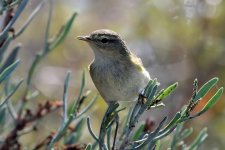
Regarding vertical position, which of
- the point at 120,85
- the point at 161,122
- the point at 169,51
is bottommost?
the point at 169,51

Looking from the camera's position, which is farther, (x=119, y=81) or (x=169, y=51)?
(x=169, y=51)

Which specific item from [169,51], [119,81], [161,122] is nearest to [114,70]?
[119,81]

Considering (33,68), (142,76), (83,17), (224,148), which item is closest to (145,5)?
(83,17)

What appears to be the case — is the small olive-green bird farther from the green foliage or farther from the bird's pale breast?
the green foliage

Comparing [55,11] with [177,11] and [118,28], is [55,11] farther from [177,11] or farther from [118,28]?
[177,11]

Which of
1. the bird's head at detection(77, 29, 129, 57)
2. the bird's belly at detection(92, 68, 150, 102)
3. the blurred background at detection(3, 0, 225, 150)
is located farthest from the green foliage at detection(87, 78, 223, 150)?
the blurred background at detection(3, 0, 225, 150)

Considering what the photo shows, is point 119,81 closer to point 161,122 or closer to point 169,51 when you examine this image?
point 161,122

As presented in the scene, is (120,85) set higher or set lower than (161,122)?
lower
